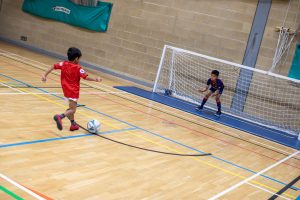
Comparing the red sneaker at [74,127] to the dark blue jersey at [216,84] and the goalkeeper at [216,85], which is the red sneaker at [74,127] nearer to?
→ the goalkeeper at [216,85]

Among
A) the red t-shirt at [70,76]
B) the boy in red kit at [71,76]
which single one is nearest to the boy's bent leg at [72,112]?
the boy in red kit at [71,76]

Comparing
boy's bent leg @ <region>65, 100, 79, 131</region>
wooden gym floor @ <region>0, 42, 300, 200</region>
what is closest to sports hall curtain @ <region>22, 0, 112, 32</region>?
wooden gym floor @ <region>0, 42, 300, 200</region>

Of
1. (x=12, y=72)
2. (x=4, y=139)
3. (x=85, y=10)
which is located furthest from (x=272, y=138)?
(x=85, y=10)

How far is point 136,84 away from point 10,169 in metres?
8.17

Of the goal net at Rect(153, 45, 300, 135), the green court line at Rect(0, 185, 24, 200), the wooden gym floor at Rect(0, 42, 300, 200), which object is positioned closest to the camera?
the green court line at Rect(0, 185, 24, 200)

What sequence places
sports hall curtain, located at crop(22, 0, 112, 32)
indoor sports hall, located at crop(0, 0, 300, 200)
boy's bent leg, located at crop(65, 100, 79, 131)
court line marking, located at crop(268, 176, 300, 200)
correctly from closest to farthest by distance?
indoor sports hall, located at crop(0, 0, 300, 200) → court line marking, located at crop(268, 176, 300, 200) → boy's bent leg, located at crop(65, 100, 79, 131) → sports hall curtain, located at crop(22, 0, 112, 32)

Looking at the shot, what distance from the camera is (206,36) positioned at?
10688 mm

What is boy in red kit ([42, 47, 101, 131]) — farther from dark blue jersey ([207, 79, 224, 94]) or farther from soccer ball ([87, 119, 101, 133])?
dark blue jersey ([207, 79, 224, 94])

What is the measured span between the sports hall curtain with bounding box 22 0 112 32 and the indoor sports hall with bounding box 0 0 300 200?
4cm

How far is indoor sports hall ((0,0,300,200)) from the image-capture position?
4113mm

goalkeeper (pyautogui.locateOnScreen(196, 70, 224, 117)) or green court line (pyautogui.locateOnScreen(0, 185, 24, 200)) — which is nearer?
green court line (pyautogui.locateOnScreen(0, 185, 24, 200))

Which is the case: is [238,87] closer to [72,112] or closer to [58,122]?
[72,112]

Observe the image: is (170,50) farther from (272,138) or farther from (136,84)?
(272,138)

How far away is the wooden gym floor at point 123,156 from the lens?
3.65m
